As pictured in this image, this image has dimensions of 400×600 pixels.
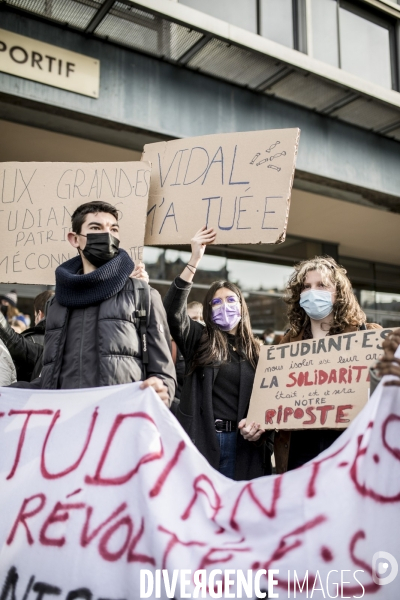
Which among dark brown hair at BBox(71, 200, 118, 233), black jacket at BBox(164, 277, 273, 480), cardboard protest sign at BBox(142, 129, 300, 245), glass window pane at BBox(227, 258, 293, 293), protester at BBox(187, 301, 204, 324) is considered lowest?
black jacket at BBox(164, 277, 273, 480)

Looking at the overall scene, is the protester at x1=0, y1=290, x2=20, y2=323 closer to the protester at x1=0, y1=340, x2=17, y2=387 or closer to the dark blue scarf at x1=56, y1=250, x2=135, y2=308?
the protester at x1=0, y1=340, x2=17, y2=387

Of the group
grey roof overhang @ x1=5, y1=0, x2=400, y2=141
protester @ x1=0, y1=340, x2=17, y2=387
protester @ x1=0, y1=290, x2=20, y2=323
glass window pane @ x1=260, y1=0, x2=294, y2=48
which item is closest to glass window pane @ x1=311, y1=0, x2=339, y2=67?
glass window pane @ x1=260, y1=0, x2=294, y2=48

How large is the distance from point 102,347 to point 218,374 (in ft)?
3.03

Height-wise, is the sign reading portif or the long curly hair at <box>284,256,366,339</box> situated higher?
the sign reading portif

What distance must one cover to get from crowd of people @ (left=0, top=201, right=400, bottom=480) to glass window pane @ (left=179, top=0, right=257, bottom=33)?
4526mm

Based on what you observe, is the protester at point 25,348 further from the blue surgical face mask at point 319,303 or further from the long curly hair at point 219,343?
the blue surgical face mask at point 319,303

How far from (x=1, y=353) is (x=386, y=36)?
806 centimetres

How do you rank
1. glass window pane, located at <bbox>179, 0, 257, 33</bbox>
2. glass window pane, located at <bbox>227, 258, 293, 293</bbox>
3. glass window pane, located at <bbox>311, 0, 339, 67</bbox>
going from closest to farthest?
glass window pane, located at <bbox>179, 0, 257, 33</bbox> < glass window pane, located at <bbox>311, 0, 339, 67</bbox> < glass window pane, located at <bbox>227, 258, 293, 293</bbox>

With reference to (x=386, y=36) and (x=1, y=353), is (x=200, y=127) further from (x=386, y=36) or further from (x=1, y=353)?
(x=1, y=353)

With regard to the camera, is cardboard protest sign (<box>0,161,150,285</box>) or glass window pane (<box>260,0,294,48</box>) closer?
cardboard protest sign (<box>0,161,150,285</box>)

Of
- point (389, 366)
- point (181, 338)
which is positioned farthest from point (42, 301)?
point (389, 366)

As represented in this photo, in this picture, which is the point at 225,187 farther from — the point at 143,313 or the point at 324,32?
the point at 324,32

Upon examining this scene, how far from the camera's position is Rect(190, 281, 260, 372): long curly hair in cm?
313

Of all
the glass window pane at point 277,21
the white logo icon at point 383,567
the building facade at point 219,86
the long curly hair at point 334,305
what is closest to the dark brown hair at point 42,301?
the long curly hair at point 334,305
